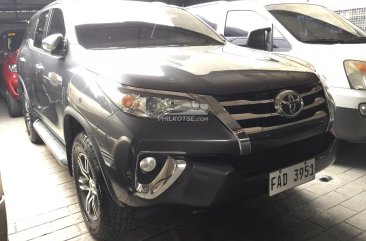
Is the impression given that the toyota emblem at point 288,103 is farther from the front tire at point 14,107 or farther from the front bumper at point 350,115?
the front tire at point 14,107

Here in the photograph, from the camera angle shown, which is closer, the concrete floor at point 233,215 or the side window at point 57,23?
the concrete floor at point 233,215

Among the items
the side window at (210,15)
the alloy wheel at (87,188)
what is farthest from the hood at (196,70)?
the side window at (210,15)

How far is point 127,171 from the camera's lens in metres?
1.70

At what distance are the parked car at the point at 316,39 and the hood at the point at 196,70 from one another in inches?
38.4

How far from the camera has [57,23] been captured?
306 centimetres

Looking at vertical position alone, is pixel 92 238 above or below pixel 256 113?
below

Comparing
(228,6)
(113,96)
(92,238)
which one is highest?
(228,6)

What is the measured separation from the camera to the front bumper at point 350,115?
2.94 metres

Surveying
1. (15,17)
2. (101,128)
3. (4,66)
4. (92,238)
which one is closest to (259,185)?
(101,128)

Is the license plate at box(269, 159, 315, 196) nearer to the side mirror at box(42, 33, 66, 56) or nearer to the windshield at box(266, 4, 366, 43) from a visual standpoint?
the side mirror at box(42, 33, 66, 56)

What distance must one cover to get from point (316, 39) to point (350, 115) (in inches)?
41.2

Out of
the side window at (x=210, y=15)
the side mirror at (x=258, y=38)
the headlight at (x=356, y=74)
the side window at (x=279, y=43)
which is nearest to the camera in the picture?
the headlight at (x=356, y=74)

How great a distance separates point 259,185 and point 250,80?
21.3 inches

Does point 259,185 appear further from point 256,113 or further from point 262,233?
point 262,233
